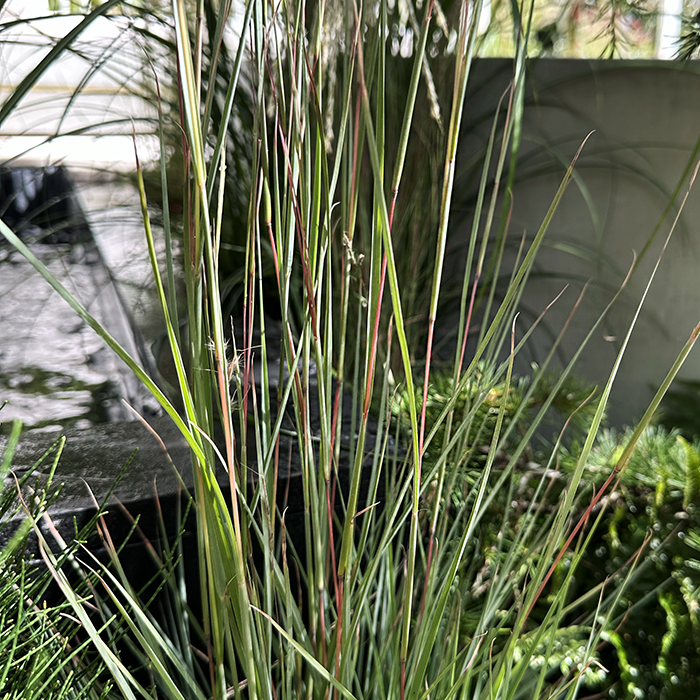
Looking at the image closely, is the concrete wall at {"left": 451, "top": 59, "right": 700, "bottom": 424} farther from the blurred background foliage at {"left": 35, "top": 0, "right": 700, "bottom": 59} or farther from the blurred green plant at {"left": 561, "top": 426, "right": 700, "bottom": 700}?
the blurred green plant at {"left": 561, "top": 426, "right": 700, "bottom": 700}

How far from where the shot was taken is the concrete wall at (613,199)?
0.89 metres

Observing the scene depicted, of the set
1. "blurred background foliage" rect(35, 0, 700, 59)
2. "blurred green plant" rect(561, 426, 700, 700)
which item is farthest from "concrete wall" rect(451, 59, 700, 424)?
"blurred green plant" rect(561, 426, 700, 700)

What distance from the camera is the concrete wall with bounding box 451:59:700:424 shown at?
2.92 feet

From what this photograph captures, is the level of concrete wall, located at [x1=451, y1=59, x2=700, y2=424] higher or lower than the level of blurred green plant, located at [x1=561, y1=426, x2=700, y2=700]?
higher

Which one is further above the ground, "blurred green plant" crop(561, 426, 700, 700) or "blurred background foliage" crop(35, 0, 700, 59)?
"blurred background foliage" crop(35, 0, 700, 59)

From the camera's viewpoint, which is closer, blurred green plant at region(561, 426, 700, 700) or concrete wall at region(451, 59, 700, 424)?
blurred green plant at region(561, 426, 700, 700)

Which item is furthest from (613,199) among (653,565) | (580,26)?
(653,565)

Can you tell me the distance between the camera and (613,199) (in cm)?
99

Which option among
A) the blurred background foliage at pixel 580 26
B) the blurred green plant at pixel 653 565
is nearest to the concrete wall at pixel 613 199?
the blurred background foliage at pixel 580 26

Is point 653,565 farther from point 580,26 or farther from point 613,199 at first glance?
point 580,26

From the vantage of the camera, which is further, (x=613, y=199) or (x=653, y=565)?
(x=613, y=199)

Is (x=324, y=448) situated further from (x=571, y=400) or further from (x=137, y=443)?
(x=571, y=400)

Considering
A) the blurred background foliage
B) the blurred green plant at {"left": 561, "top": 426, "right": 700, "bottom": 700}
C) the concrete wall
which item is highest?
the blurred background foliage

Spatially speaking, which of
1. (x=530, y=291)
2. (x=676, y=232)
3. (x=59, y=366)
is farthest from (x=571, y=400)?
(x=59, y=366)
